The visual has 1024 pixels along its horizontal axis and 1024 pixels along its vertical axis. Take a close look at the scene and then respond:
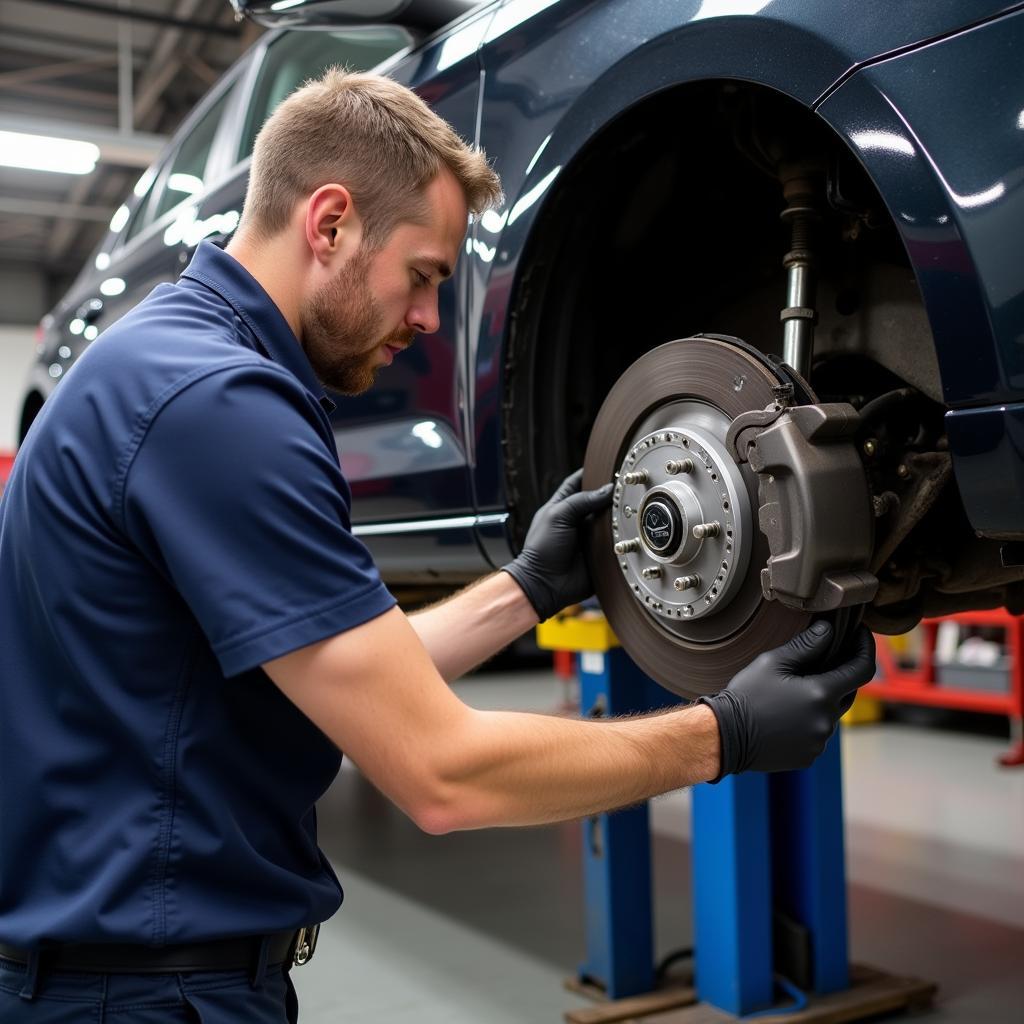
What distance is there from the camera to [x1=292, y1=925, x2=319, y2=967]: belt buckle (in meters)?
0.98

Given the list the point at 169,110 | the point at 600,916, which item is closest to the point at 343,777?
the point at 600,916

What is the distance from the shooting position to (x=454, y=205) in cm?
103

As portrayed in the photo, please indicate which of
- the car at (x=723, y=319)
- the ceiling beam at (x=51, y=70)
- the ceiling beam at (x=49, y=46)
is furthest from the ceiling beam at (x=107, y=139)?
the car at (x=723, y=319)

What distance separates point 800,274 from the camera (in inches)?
46.0

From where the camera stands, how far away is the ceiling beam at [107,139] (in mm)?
5520

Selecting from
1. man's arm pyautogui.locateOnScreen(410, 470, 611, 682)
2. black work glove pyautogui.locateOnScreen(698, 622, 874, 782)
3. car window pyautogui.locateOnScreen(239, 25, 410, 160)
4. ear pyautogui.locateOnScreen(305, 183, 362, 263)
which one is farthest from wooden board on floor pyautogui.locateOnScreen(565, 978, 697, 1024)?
car window pyautogui.locateOnScreen(239, 25, 410, 160)

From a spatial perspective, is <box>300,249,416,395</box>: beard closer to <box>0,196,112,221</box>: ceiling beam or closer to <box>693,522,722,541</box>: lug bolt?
<box>693,522,722,541</box>: lug bolt

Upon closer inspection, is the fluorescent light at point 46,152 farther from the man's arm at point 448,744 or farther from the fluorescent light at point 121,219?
the man's arm at point 448,744

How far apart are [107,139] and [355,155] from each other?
546 centimetres

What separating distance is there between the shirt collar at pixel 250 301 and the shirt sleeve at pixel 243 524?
163 mm

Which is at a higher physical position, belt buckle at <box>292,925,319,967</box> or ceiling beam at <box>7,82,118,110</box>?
ceiling beam at <box>7,82,118,110</box>

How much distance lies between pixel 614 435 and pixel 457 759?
538 millimetres

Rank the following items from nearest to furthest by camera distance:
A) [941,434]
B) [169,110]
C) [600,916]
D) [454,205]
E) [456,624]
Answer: [454,205] → [941,434] → [456,624] → [600,916] → [169,110]

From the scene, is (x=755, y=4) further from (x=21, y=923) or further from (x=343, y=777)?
(x=343, y=777)
